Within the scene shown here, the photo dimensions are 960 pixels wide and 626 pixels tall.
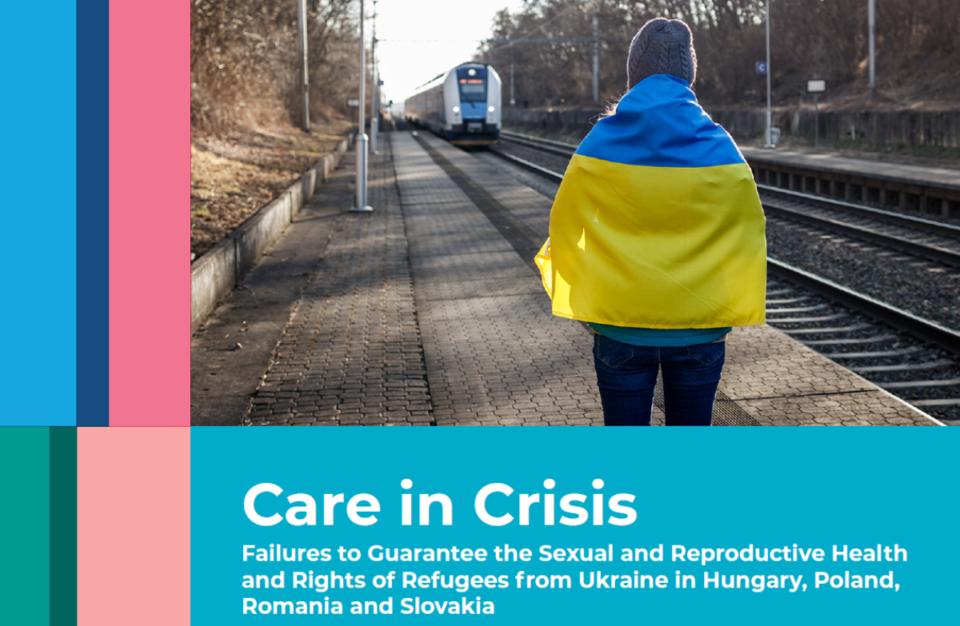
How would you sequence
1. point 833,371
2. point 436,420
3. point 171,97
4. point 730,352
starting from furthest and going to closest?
point 730,352
point 833,371
point 436,420
point 171,97

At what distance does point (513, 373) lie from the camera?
6.23 m

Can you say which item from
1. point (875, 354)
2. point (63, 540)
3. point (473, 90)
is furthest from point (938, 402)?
point (473, 90)

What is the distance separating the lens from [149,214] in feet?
12.5

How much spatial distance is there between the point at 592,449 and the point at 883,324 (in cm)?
673

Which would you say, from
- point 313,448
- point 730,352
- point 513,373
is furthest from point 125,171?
point 730,352

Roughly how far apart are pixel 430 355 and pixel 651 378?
4022 millimetres

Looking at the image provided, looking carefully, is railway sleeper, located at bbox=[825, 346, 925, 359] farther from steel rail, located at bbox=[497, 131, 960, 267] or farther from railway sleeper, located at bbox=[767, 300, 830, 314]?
steel rail, located at bbox=[497, 131, 960, 267]

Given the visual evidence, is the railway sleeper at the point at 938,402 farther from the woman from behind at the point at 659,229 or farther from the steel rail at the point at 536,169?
the steel rail at the point at 536,169

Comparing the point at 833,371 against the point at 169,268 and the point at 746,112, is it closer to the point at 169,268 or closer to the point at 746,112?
the point at 169,268

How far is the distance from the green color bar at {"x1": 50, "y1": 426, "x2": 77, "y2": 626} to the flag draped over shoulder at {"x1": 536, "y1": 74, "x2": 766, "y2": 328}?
1426 millimetres

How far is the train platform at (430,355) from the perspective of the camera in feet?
17.8

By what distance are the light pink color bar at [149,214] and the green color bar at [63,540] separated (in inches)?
17.6

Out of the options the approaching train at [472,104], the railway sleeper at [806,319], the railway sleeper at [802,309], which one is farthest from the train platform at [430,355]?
the approaching train at [472,104]

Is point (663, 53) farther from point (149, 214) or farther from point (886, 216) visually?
point (886, 216)
